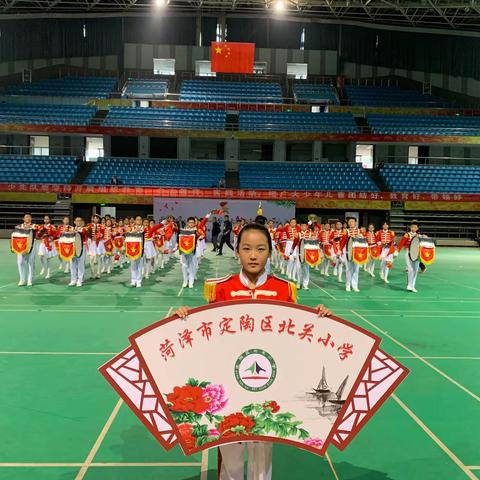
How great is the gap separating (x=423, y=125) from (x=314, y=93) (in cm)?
847

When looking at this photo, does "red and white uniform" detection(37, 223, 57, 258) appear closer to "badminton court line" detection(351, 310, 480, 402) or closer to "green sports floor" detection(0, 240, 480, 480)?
"green sports floor" detection(0, 240, 480, 480)

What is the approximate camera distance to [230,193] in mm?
30766

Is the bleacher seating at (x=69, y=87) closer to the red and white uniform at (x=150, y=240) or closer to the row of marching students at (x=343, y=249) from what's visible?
the red and white uniform at (x=150, y=240)

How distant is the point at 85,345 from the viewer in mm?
7438

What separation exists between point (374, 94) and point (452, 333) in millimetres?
34714

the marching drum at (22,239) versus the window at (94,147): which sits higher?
the window at (94,147)

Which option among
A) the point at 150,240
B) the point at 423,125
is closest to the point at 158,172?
the point at 150,240

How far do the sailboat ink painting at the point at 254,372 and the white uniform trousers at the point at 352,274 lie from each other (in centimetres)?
1075

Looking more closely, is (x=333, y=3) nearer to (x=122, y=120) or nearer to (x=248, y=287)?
(x=122, y=120)

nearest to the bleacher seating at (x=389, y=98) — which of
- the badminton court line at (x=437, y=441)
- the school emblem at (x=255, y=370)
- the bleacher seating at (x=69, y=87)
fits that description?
the bleacher seating at (x=69, y=87)

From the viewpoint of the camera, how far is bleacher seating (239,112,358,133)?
113ft

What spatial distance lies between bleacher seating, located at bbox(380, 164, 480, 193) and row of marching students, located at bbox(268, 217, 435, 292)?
16322 mm

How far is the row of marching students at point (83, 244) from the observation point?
42.5 ft

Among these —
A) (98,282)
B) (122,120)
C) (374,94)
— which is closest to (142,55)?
(122,120)
